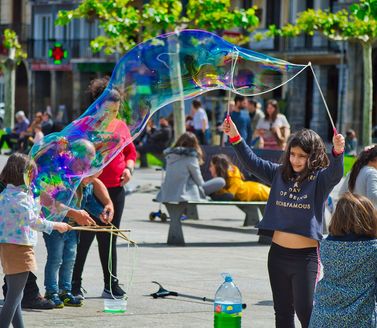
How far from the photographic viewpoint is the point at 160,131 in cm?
3045

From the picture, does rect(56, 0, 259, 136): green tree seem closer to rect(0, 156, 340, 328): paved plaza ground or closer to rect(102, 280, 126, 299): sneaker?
rect(0, 156, 340, 328): paved plaza ground

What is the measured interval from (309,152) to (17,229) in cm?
203

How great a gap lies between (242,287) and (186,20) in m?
14.3

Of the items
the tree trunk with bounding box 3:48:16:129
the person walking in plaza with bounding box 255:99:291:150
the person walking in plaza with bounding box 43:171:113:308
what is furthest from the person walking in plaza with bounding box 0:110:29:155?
the person walking in plaza with bounding box 43:171:113:308

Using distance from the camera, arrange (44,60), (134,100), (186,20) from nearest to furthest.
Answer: (134,100) → (186,20) → (44,60)

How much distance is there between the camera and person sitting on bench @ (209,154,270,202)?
15.8m

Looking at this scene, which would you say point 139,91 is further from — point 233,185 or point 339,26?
point 339,26

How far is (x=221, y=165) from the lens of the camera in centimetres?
1623

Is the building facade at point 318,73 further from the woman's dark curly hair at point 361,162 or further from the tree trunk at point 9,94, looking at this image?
the woman's dark curly hair at point 361,162

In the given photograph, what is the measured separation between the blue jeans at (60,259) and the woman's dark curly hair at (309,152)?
113 inches

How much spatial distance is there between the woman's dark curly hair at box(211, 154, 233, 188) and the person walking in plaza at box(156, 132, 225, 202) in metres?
0.63

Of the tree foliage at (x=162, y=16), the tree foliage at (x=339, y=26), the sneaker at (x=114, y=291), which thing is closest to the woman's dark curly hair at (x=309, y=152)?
the sneaker at (x=114, y=291)

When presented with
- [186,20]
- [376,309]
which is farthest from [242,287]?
[186,20]

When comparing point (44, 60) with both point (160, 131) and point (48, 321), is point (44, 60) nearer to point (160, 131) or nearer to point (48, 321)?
point (160, 131)
